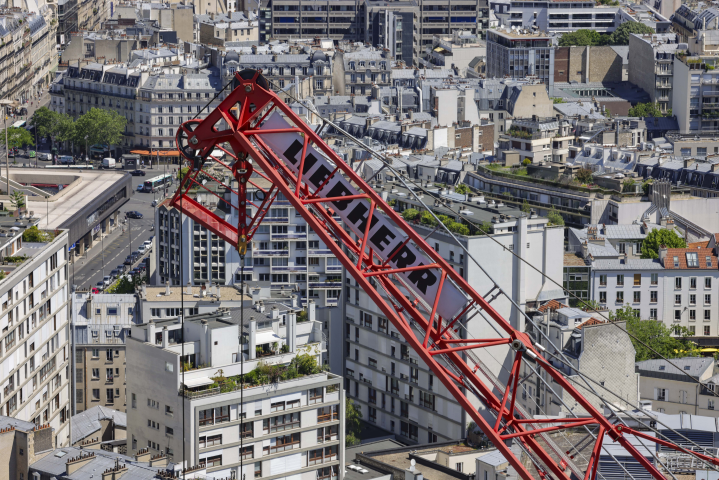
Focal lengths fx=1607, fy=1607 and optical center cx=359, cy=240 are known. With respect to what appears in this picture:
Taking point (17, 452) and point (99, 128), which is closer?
point (17, 452)

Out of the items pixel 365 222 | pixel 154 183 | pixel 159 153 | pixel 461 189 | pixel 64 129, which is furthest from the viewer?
pixel 64 129

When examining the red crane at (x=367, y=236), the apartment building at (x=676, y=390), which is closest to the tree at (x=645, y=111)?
the apartment building at (x=676, y=390)

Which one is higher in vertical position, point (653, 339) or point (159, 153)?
point (159, 153)

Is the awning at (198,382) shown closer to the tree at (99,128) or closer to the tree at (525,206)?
the tree at (525,206)

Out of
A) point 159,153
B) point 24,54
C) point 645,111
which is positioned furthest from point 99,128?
point 645,111

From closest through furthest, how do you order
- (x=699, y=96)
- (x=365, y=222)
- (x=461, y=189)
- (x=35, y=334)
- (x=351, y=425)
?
(x=365, y=222), (x=35, y=334), (x=351, y=425), (x=461, y=189), (x=699, y=96)

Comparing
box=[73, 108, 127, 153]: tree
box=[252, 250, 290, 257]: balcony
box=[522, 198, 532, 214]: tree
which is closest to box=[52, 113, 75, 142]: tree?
box=[73, 108, 127, 153]: tree

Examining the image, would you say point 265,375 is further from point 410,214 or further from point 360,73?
point 360,73

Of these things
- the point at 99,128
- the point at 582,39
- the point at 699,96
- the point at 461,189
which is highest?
the point at 582,39
